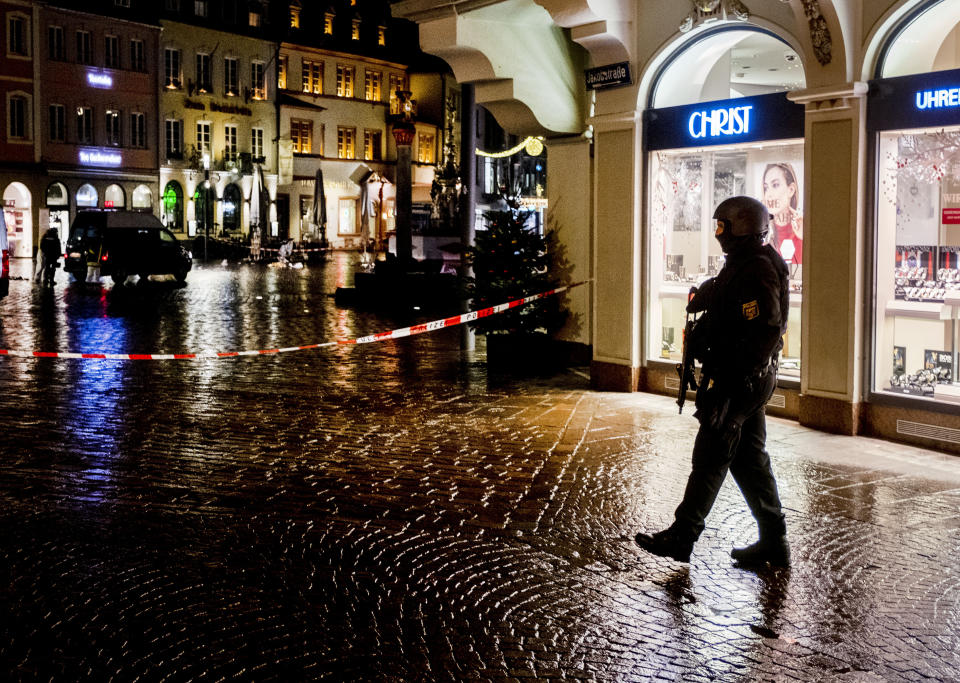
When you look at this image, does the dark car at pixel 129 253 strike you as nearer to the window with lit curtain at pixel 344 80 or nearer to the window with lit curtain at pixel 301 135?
the window with lit curtain at pixel 301 135

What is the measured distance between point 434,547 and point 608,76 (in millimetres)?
7286

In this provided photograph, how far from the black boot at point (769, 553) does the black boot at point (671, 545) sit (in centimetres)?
32

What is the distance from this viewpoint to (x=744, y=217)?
6043 millimetres

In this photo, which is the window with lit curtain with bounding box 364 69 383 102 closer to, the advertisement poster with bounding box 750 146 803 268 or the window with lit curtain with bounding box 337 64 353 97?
the window with lit curtain with bounding box 337 64 353 97

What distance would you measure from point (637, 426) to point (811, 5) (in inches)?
155

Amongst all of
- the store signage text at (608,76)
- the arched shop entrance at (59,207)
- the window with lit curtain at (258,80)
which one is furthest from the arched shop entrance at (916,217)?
the window with lit curtain at (258,80)

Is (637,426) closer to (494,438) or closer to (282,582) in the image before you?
(494,438)

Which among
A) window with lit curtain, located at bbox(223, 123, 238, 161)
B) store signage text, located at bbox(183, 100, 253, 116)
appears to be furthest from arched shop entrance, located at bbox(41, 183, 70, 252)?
window with lit curtain, located at bbox(223, 123, 238, 161)

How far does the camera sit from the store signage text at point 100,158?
58.0 m

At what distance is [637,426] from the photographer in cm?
1046

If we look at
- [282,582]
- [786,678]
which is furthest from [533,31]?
[786,678]

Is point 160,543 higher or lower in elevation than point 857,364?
lower

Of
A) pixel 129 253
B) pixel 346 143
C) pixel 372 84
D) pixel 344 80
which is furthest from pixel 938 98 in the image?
pixel 372 84

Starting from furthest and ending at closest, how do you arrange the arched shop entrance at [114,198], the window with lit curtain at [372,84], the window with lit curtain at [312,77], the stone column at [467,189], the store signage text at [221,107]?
the window with lit curtain at [372,84], the window with lit curtain at [312,77], the store signage text at [221,107], the arched shop entrance at [114,198], the stone column at [467,189]
